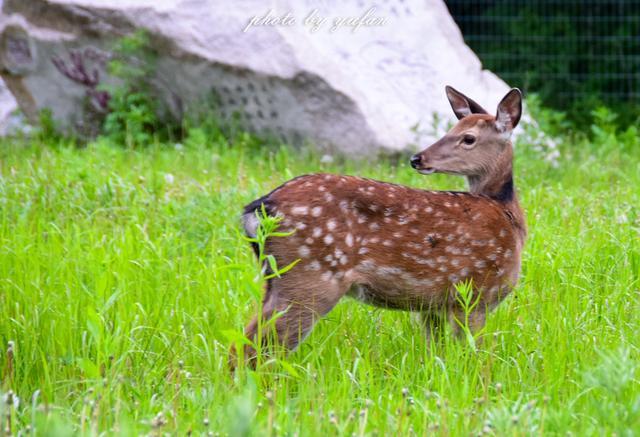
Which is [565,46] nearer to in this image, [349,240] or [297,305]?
[349,240]

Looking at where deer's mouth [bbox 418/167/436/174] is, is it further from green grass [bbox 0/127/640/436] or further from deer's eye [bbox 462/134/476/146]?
green grass [bbox 0/127/640/436]

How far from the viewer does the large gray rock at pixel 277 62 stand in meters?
7.84

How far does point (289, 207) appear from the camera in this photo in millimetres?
3846

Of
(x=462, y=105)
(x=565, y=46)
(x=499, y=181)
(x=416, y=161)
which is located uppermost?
(x=462, y=105)

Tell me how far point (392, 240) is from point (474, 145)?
3.06ft

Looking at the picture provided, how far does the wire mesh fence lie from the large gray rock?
→ 2686 millimetres

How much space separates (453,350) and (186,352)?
0.96 m

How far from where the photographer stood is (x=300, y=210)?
12.6 feet

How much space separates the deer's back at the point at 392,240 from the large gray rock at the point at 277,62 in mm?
3325

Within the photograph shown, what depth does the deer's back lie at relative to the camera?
3.84 m

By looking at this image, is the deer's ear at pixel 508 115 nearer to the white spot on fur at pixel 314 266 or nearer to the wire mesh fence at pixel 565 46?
the white spot on fur at pixel 314 266

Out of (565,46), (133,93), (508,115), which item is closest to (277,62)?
(133,93)

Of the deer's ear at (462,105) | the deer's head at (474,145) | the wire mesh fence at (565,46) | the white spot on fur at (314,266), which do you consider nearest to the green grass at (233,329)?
the white spot on fur at (314,266)

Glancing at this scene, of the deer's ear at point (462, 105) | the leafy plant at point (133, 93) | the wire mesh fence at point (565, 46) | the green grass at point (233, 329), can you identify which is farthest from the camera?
the wire mesh fence at point (565, 46)
